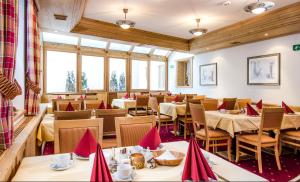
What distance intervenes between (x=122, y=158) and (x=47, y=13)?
4051 millimetres

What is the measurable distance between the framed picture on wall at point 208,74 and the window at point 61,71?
4.86 m

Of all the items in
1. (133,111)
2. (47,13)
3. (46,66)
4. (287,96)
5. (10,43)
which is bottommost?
(133,111)

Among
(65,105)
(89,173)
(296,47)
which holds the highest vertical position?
(296,47)

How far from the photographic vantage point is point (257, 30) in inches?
211

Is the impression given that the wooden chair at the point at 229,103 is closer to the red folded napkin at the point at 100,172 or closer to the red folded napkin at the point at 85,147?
the red folded napkin at the point at 85,147

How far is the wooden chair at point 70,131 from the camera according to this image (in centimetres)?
194

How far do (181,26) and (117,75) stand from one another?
3838mm

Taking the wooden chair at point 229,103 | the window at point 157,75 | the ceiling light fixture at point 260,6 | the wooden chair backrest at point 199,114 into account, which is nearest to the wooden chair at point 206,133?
the wooden chair backrest at point 199,114

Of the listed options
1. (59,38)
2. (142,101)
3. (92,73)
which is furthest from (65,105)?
(92,73)

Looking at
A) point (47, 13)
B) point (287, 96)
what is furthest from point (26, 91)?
point (287, 96)

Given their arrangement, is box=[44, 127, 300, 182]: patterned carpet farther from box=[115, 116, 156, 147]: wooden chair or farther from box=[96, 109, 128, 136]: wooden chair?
box=[115, 116, 156, 147]: wooden chair

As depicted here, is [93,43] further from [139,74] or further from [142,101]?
[142,101]

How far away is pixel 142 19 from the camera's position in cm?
579

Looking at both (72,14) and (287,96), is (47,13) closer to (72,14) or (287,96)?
(72,14)
